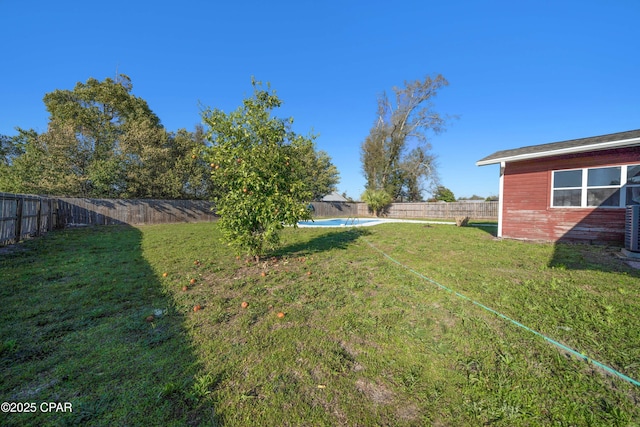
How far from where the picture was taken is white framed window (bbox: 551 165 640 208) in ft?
21.4

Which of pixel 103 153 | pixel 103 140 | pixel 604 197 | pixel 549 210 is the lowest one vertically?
pixel 549 210

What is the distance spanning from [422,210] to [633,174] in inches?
665

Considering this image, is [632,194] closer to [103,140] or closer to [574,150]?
[574,150]

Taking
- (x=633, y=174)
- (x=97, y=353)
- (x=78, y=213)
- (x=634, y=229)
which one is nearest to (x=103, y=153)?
(x=78, y=213)

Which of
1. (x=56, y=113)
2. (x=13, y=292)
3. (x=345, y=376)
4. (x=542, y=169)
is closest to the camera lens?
(x=345, y=376)

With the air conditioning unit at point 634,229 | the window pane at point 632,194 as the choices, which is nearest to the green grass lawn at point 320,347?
the air conditioning unit at point 634,229

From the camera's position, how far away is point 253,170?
456 centimetres

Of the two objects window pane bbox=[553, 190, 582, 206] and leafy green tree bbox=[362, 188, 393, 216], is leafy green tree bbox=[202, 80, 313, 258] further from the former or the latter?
leafy green tree bbox=[362, 188, 393, 216]

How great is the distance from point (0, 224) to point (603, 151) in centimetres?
1647

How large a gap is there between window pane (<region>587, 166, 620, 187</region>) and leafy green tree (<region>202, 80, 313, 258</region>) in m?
8.36

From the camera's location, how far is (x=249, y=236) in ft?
15.9

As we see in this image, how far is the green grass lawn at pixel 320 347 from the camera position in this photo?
5.20ft

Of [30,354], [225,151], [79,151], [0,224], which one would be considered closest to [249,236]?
[225,151]

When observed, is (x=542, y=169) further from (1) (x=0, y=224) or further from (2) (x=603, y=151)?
(1) (x=0, y=224)
